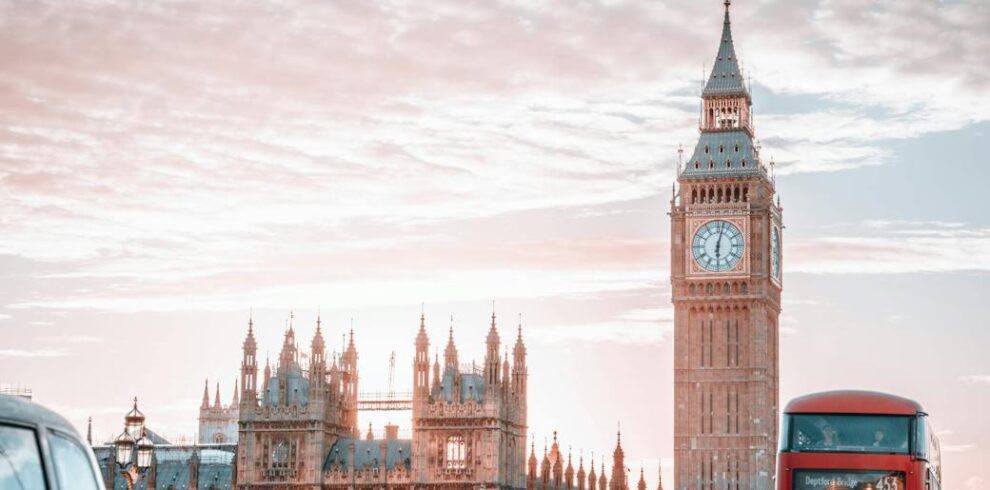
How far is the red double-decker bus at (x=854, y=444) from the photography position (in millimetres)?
35719

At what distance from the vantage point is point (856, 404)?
3728cm

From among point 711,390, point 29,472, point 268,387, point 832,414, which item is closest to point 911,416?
point 832,414

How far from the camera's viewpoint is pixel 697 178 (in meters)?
123

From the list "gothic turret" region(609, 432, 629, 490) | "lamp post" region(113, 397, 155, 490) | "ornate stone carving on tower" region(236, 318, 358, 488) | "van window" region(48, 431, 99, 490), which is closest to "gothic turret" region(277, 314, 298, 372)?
"ornate stone carving on tower" region(236, 318, 358, 488)

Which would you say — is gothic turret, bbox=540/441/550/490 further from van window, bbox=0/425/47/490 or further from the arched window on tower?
van window, bbox=0/425/47/490

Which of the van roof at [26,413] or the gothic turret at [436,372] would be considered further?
the gothic turret at [436,372]

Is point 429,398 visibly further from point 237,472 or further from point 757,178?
point 757,178

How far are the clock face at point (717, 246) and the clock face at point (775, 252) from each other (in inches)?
101

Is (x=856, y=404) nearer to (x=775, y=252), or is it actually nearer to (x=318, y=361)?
(x=318, y=361)

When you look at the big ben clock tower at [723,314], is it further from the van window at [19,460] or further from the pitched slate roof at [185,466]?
the van window at [19,460]

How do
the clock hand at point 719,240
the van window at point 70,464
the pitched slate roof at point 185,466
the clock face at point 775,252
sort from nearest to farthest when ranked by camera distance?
the van window at point 70,464, the pitched slate roof at point 185,466, the clock hand at point 719,240, the clock face at point 775,252

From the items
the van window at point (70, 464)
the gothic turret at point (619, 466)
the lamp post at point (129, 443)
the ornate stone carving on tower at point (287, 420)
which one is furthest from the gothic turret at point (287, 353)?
the van window at point (70, 464)

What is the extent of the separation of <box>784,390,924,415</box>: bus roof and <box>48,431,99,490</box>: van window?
1170 inches

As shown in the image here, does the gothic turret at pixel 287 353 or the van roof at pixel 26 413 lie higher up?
the gothic turret at pixel 287 353
